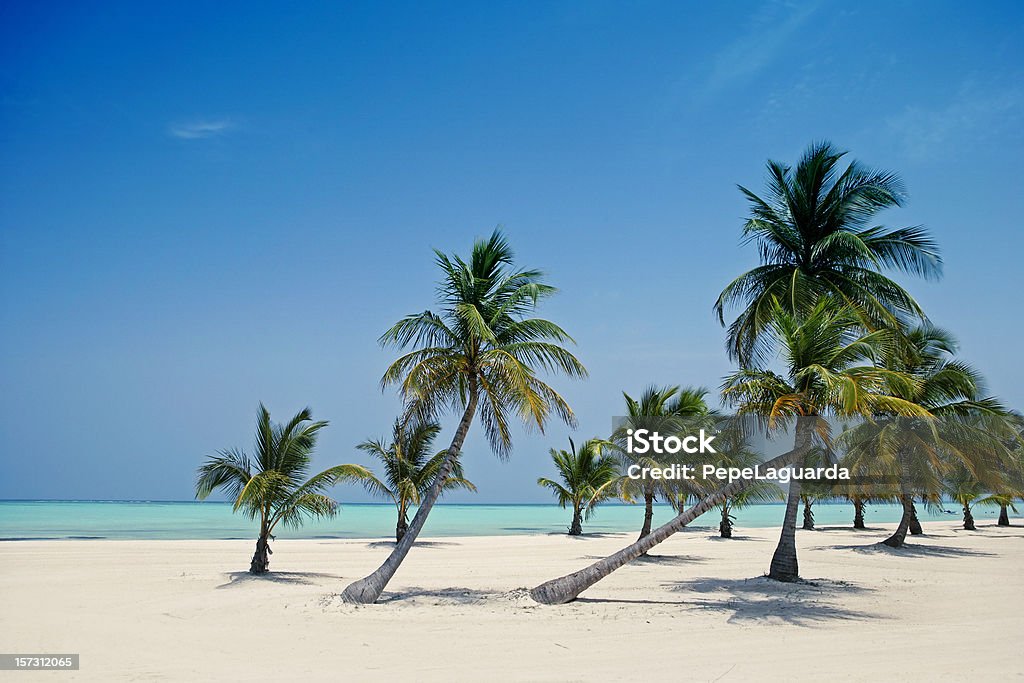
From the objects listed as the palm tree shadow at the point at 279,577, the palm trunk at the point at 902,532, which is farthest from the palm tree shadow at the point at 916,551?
the palm tree shadow at the point at 279,577

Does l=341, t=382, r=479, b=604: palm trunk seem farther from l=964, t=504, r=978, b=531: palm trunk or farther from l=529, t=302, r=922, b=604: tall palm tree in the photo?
l=964, t=504, r=978, b=531: palm trunk

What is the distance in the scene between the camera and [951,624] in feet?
32.9

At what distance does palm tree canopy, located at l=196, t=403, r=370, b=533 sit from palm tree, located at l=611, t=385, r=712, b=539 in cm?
912

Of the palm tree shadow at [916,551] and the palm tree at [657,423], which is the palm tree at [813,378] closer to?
the palm tree at [657,423]

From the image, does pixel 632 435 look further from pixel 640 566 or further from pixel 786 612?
pixel 786 612

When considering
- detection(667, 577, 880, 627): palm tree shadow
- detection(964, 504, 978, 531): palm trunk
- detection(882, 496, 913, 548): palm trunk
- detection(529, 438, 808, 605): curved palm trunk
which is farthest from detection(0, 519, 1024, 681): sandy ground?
detection(964, 504, 978, 531): palm trunk

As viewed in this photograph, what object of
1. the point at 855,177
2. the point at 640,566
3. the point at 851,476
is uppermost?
the point at 855,177

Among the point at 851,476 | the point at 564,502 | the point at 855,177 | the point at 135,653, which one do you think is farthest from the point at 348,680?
the point at 564,502

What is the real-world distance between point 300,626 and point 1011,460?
21.3 meters

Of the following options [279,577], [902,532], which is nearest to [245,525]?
[279,577]

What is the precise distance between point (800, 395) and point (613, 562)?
4.28 m

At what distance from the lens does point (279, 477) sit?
48.2 ft

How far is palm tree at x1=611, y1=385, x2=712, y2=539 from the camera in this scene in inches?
810

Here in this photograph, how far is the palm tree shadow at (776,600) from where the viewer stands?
1039cm
